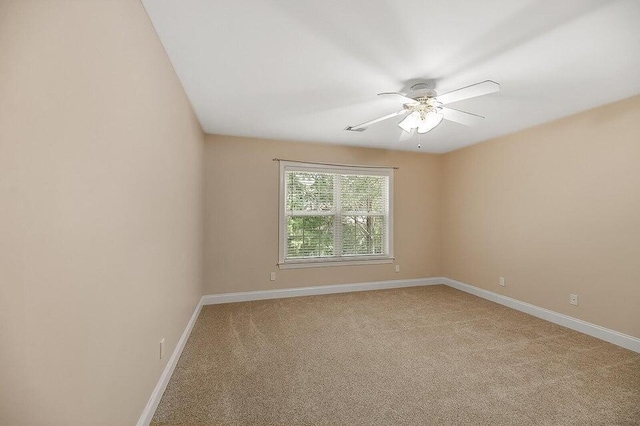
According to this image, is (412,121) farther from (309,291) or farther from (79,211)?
(309,291)

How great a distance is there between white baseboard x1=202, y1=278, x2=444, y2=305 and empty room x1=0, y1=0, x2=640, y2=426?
4cm

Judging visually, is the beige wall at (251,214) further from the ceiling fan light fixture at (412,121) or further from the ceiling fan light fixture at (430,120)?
the ceiling fan light fixture at (430,120)

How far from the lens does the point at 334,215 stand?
4.43 m

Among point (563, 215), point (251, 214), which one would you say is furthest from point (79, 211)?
point (563, 215)

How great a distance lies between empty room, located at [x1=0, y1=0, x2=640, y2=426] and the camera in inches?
32.4

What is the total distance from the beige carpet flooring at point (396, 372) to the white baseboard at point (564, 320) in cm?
10

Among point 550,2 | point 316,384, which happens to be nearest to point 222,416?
point 316,384

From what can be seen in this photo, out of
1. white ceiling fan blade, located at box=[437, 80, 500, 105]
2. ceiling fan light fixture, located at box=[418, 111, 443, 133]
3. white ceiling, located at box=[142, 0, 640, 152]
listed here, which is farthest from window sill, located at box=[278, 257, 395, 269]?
white ceiling fan blade, located at box=[437, 80, 500, 105]

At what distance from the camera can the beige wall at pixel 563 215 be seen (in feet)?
8.57

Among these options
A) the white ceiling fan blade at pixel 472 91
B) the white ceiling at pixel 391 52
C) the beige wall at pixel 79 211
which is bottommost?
the beige wall at pixel 79 211

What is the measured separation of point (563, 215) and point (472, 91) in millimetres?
2196

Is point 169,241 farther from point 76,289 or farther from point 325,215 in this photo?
point 325,215

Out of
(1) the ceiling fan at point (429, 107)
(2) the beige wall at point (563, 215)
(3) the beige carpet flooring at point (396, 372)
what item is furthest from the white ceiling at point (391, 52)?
(3) the beige carpet flooring at point (396, 372)

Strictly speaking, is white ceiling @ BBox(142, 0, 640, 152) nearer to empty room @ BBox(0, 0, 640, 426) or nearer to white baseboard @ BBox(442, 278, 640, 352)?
empty room @ BBox(0, 0, 640, 426)
